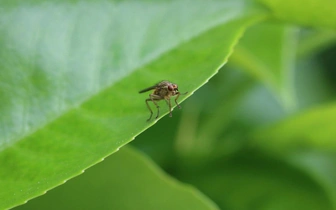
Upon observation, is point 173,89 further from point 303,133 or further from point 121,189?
point 303,133

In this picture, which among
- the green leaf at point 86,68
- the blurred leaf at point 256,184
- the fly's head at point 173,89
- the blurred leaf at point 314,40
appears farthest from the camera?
the blurred leaf at point 314,40

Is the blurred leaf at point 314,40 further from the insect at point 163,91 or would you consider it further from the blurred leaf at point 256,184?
the insect at point 163,91

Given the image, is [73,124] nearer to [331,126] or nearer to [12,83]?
[12,83]

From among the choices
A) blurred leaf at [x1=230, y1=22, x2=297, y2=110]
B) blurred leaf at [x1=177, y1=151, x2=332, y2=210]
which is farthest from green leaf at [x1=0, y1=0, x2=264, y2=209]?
blurred leaf at [x1=177, y1=151, x2=332, y2=210]

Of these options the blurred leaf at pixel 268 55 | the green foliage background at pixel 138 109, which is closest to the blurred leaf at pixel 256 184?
the green foliage background at pixel 138 109

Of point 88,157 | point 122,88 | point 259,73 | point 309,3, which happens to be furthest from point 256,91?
point 88,157

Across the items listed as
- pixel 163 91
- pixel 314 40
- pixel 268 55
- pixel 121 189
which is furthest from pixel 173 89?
pixel 314 40

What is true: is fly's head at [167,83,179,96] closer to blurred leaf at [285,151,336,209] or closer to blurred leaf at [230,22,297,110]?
blurred leaf at [230,22,297,110]
